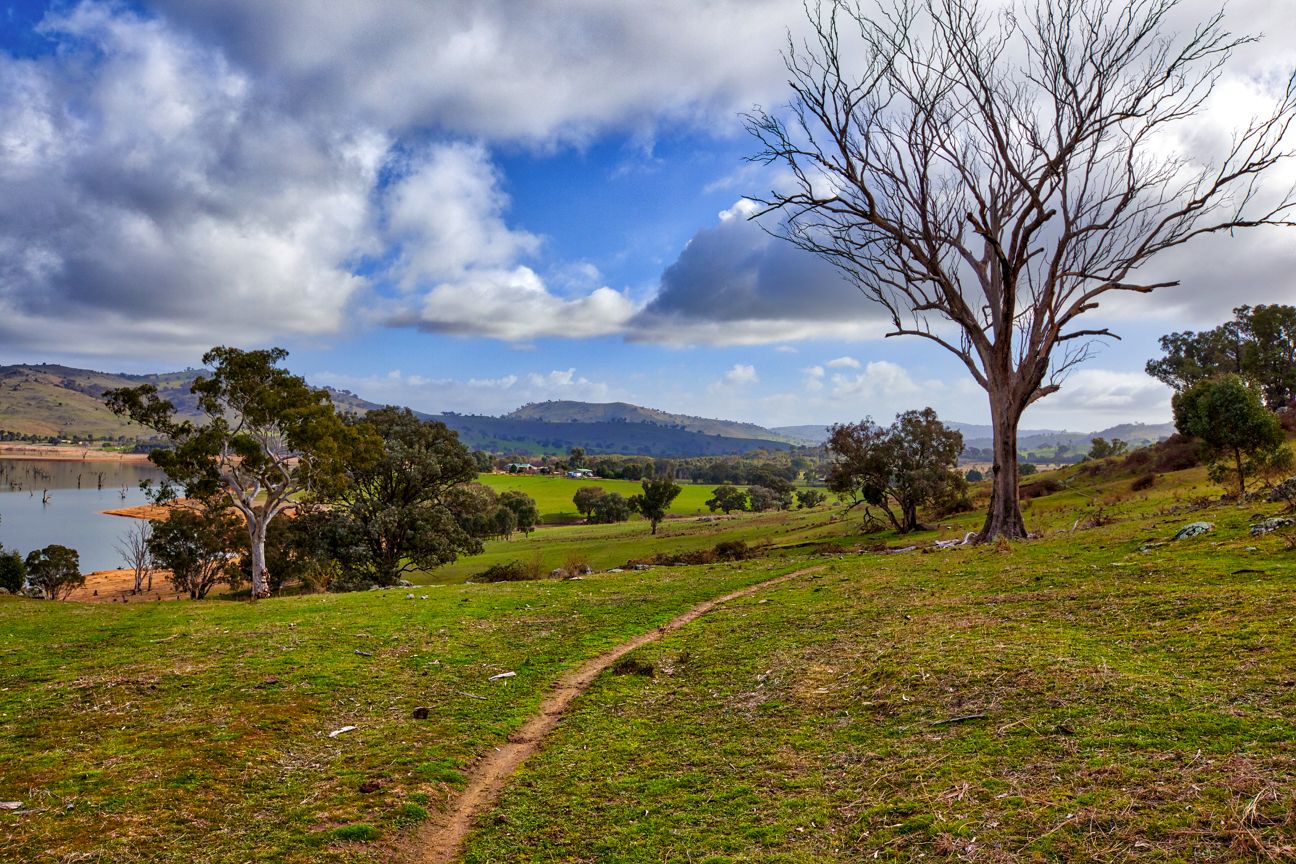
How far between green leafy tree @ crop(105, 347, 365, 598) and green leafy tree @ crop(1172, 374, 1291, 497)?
141ft

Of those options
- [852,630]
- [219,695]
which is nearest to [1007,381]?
[852,630]

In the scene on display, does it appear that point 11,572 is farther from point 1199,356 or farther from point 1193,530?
point 1199,356

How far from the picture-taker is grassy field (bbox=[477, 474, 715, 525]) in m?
124

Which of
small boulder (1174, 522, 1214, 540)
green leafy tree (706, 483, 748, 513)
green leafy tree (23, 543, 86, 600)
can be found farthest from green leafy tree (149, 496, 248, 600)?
green leafy tree (706, 483, 748, 513)

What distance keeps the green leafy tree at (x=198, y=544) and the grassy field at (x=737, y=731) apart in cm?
3698

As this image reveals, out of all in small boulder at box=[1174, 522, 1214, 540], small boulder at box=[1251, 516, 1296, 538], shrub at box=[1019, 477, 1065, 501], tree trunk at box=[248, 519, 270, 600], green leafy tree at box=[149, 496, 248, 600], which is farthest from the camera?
shrub at box=[1019, 477, 1065, 501]

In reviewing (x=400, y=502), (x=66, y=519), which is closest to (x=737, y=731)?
(x=400, y=502)

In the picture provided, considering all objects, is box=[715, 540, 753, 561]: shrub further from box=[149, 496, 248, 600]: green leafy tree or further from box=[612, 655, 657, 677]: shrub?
box=[149, 496, 248, 600]: green leafy tree

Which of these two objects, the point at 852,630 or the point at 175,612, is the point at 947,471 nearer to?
the point at 852,630

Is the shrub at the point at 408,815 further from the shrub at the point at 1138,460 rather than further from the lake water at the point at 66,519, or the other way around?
the shrub at the point at 1138,460

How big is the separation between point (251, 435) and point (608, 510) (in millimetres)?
87864

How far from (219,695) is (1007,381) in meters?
25.2

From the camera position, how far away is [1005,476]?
82.1 feet

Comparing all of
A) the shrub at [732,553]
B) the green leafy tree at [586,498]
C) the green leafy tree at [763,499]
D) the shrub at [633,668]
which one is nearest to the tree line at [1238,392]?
the shrub at [732,553]
